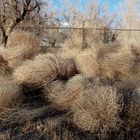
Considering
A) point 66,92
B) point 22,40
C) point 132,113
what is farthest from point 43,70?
point 22,40

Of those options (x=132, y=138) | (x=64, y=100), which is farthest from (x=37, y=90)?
(x=132, y=138)

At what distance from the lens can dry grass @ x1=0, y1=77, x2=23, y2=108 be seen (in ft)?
28.2

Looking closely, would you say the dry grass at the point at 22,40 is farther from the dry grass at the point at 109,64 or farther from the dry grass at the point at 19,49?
the dry grass at the point at 109,64

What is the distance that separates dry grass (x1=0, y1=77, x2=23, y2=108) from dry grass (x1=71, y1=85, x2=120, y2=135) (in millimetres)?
1458

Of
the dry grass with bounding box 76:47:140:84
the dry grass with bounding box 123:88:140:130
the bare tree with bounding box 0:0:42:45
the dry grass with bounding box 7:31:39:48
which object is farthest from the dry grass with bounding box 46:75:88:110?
the bare tree with bounding box 0:0:42:45

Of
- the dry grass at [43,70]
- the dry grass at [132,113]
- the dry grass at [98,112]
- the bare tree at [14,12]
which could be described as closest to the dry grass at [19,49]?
the bare tree at [14,12]

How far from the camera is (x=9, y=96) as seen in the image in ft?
28.5

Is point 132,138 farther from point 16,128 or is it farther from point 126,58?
point 126,58

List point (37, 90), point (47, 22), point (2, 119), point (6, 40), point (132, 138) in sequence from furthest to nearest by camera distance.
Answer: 1. point (47, 22)
2. point (6, 40)
3. point (37, 90)
4. point (2, 119)
5. point (132, 138)

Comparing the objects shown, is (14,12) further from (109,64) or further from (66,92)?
(66,92)

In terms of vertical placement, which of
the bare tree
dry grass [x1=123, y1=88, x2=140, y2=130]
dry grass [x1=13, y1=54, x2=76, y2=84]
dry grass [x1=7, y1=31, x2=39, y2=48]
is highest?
the bare tree

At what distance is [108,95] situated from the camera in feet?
26.1

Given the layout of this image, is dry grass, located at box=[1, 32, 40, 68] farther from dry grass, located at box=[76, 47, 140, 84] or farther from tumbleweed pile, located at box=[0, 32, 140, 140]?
dry grass, located at box=[76, 47, 140, 84]

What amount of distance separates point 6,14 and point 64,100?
9.93m
